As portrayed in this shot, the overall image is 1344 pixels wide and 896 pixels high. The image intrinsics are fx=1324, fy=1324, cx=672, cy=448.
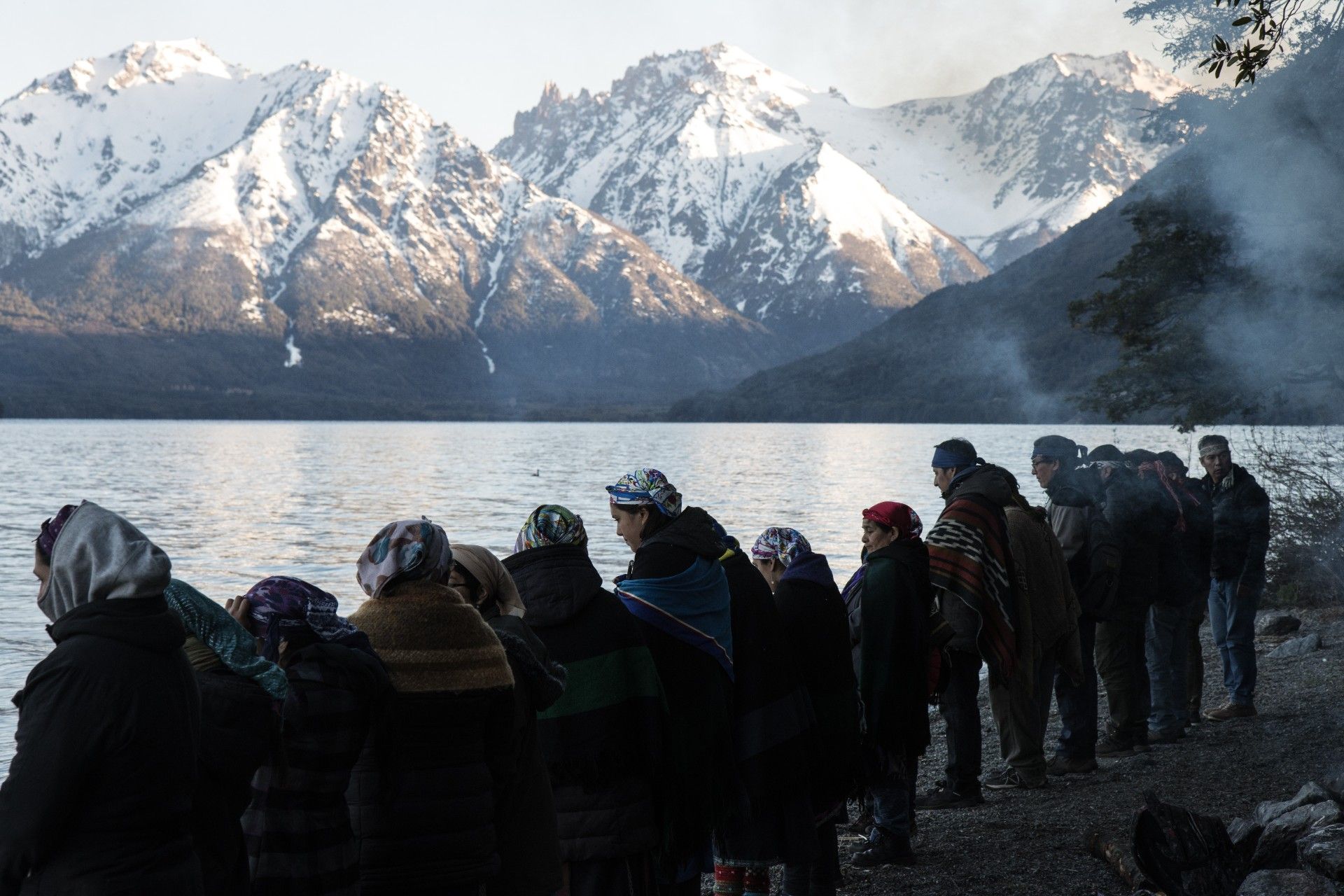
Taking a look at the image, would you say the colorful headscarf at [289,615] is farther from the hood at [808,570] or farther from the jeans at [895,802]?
the jeans at [895,802]

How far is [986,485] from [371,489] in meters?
54.1

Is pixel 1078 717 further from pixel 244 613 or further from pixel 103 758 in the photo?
pixel 103 758

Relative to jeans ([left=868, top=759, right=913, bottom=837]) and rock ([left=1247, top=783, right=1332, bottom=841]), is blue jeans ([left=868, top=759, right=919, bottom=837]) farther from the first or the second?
rock ([left=1247, top=783, right=1332, bottom=841])

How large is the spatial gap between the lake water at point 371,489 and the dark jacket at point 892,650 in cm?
986

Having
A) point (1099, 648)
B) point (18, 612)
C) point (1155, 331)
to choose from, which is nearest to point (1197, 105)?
point (1155, 331)

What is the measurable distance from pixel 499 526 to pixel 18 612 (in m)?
18.8

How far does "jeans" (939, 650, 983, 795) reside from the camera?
24.8 feet

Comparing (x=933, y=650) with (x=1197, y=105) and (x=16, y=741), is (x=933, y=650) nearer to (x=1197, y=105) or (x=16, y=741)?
(x=16, y=741)

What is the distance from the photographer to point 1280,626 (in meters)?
14.7

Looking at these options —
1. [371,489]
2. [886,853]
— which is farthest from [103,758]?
[371,489]

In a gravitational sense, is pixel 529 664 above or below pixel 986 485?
below

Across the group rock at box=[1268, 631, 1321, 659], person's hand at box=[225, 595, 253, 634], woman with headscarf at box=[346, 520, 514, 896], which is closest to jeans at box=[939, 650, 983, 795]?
woman with headscarf at box=[346, 520, 514, 896]

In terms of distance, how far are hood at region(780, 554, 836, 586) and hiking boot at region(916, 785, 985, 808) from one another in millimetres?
2842

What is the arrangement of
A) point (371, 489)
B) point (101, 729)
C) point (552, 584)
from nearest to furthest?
point (101, 729) → point (552, 584) → point (371, 489)
